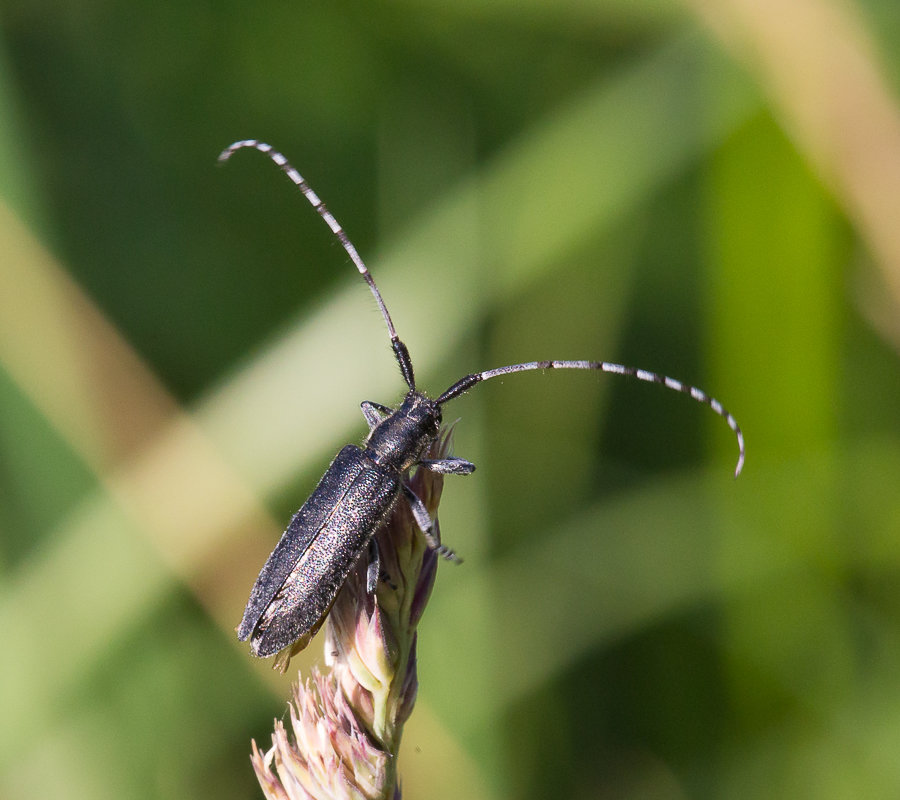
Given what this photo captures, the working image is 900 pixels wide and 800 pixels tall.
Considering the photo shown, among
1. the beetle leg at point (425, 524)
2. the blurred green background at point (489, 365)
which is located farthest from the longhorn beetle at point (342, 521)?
the blurred green background at point (489, 365)

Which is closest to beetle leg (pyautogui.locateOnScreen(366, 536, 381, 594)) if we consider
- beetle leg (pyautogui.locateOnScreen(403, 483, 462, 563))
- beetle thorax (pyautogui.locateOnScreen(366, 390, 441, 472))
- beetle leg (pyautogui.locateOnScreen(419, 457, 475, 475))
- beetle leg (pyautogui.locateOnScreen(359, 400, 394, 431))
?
beetle leg (pyautogui.locateOnScreen(403, 483, 462, 563))

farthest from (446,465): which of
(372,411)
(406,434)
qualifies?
(372,411)

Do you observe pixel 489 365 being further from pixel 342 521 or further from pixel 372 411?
pixel 342 521

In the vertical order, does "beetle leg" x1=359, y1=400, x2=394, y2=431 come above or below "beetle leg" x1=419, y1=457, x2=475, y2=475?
above

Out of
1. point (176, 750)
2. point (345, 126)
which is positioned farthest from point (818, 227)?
point (176, 750)

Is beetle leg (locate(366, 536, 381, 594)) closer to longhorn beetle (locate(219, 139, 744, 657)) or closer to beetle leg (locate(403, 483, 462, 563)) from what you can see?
longhorn beetle (locate(219, 139, 744, 657))

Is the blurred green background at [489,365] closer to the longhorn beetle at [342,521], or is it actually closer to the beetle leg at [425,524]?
the longhorn beetle at [342,521]

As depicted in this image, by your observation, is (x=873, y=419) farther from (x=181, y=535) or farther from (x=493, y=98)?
(x=181, y=535)

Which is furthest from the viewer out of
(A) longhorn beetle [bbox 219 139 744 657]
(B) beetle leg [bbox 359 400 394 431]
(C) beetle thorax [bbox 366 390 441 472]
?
(B) beetle leg [bbox 359 400 394 431]
